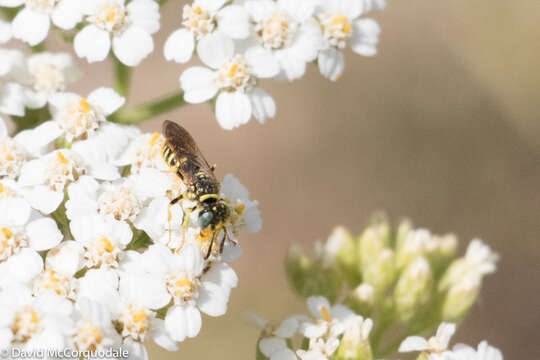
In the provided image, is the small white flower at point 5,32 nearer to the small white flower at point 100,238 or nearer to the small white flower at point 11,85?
the small white flower at point 11,85

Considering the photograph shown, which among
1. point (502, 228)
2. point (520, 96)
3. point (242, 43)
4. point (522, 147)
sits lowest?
point (242, 43)

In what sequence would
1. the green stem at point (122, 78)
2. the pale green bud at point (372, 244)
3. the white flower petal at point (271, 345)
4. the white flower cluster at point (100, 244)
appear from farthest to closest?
the pale green bud at point (372, 244)
the green stem at point (122, 78)
the white flower petal at point (271, 345)
the white flower cluster at point (100, 244)

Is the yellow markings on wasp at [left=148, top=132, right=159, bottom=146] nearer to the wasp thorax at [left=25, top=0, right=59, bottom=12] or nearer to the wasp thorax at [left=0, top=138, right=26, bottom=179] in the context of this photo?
the wasp thorax at [left=0, top=138, right=26, bottom=179]

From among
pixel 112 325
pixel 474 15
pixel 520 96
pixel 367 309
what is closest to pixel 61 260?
pixel 112 325

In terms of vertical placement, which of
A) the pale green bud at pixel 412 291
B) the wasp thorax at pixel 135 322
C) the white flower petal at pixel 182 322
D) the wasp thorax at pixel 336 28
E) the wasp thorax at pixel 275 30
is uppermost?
the wasp thorax at pixel 336 28

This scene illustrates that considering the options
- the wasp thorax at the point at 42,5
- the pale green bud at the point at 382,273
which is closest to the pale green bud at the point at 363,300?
the pale green bud at the point at 382,273

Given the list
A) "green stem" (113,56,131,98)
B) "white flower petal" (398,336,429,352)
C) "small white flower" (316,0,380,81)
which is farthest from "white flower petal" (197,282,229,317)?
"green stem" (113,56,131,98)

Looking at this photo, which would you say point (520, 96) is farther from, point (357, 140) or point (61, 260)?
point (61, 260)
